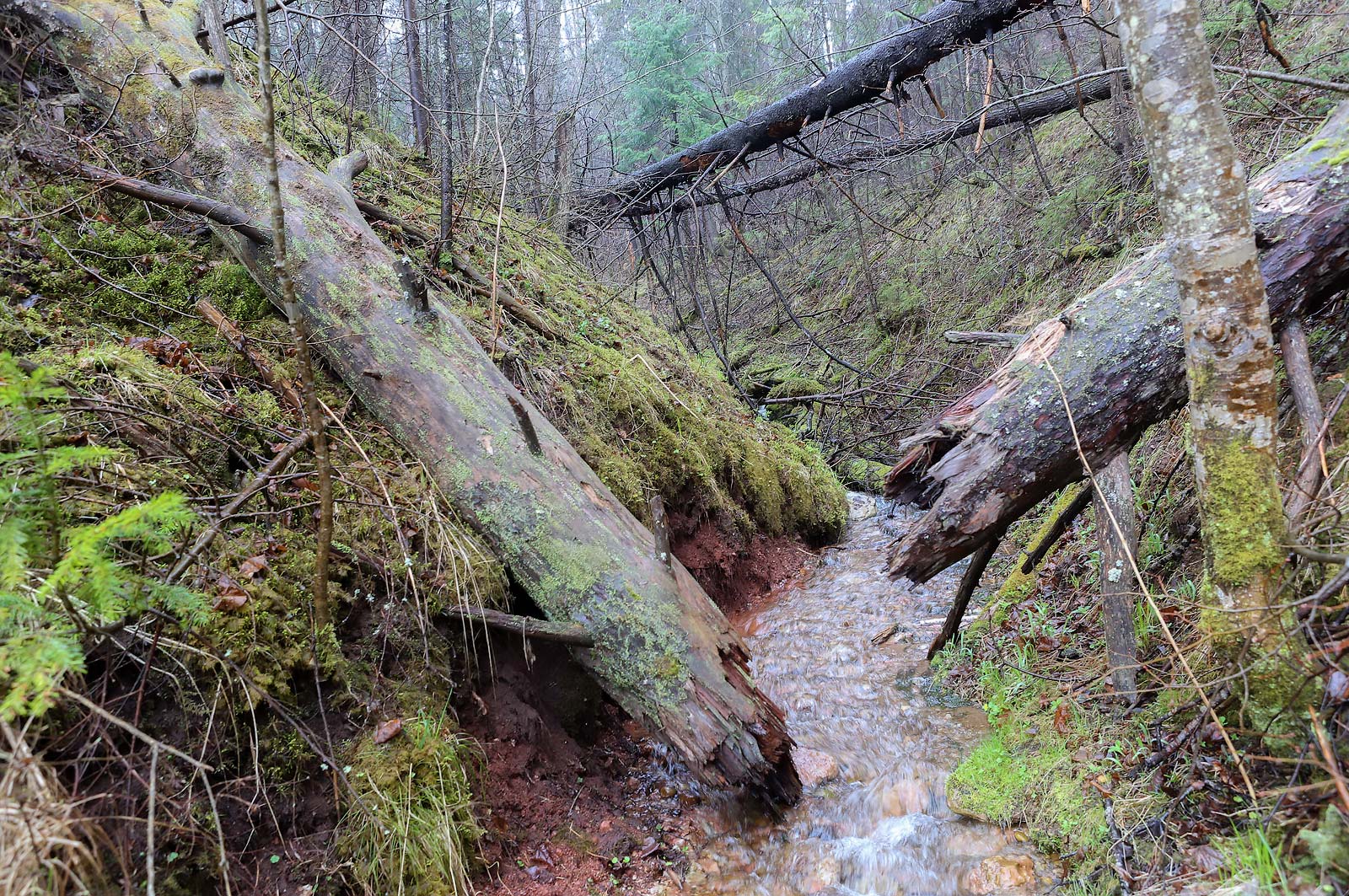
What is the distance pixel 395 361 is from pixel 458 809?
2.22 m

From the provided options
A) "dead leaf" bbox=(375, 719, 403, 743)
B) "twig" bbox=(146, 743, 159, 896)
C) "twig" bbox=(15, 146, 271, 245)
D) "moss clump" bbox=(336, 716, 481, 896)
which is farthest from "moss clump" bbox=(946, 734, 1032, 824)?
"twig" bbox=(15, 146, 271, 245)

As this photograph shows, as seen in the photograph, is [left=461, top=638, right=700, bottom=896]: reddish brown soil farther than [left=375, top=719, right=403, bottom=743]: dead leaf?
Yes

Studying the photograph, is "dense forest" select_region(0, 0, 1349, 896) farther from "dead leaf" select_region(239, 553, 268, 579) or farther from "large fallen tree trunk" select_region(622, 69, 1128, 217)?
"large fallen tree trunk" select_region(622, 69, 1128, 217)

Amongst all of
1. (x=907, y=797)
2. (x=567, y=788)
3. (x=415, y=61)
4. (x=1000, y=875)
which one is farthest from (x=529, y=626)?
(x=415, y=61)

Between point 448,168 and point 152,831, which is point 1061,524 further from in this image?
point 448,168

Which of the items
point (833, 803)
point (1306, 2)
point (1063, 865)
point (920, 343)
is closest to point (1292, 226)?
point (1063, 865)

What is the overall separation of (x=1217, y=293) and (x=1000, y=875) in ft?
7.43

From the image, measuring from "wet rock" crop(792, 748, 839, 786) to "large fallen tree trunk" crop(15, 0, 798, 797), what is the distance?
0.86 feet

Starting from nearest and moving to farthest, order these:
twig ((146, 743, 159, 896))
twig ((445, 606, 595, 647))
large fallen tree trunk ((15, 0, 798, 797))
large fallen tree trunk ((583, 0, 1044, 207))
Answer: twig ((146, 743, 159, 896))
twig ((445, 606, 595, 647))
large fallen tree trunk ((15, 0, 798, 797))
large fallen tree trunk ((583, 0, 1044, 207))

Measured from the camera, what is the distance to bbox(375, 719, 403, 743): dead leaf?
2.55 m

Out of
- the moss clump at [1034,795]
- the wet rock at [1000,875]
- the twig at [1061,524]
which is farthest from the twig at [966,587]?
the wet rock at [1000,875]

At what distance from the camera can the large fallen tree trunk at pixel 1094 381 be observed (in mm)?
2727

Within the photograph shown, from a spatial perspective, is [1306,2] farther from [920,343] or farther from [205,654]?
[205,654]

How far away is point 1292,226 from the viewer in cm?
274
